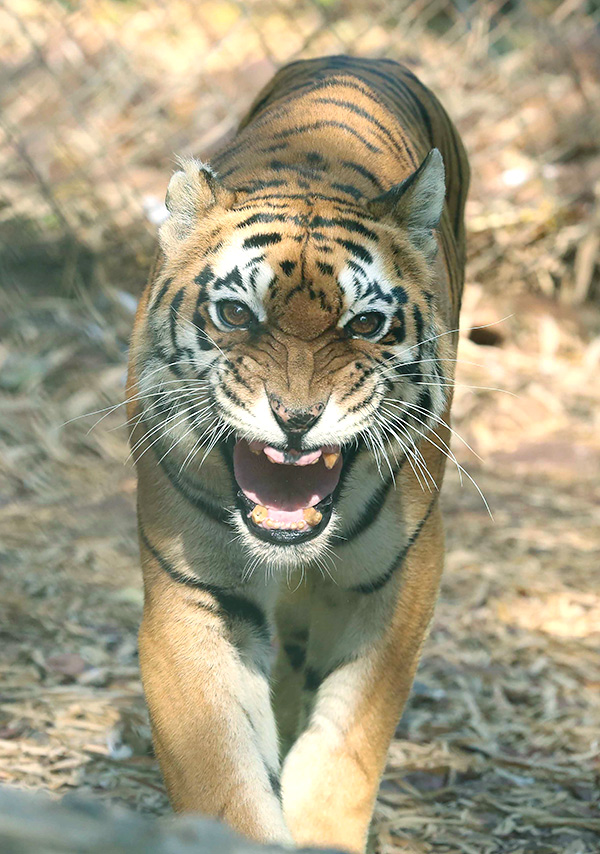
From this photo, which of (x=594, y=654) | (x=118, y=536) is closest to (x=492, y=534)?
(x=594, y=654)

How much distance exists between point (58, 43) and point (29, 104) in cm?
39

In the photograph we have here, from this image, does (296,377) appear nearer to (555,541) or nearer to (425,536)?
(425,536)

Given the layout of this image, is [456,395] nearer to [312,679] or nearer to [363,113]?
[363,113]

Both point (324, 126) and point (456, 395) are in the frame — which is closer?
point (324, 126)

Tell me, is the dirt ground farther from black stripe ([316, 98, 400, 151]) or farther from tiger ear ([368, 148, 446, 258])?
black stripe ([316, 98, 400, 151])

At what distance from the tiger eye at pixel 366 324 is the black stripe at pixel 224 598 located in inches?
25.1

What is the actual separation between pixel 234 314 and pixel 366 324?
0.26 metres

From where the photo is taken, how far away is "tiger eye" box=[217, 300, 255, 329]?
218 centimetres

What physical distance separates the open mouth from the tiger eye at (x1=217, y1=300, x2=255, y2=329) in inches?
9.2

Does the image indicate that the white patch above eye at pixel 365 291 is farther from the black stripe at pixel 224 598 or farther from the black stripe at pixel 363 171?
the black stripe at pixel 224 598

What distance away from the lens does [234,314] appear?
7.20ft

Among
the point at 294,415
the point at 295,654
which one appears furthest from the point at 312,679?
the point at 294,415

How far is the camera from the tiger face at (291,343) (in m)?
2.12

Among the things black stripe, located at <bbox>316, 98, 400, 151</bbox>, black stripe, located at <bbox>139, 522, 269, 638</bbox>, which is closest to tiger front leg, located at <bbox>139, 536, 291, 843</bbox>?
black stripe, located at <bbox>139, 522, 269, 638</bbox>
